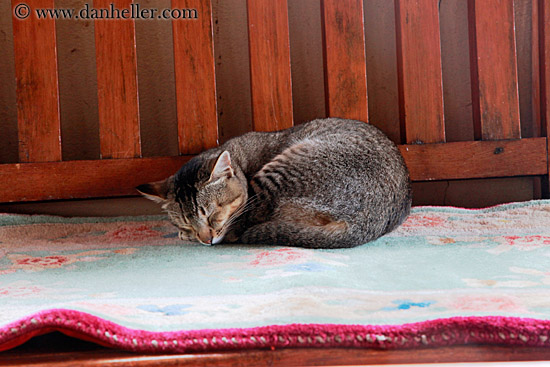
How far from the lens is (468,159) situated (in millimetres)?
1756

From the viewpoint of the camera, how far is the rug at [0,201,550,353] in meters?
0.57

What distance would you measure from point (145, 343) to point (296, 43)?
1679 millimetres

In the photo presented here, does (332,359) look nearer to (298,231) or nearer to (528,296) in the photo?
(528,296)

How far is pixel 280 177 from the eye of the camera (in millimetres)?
1376

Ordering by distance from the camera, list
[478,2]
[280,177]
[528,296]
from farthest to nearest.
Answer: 1. [478,2]
2. [280,177]
3. [528,296]

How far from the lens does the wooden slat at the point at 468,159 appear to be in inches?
68.9

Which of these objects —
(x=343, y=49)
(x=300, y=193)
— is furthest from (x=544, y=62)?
(x=300, y=193)

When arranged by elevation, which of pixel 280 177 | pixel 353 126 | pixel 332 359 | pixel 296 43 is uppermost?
pixel 296 43

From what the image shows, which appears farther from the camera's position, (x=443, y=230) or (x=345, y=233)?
(x=443, y=230)

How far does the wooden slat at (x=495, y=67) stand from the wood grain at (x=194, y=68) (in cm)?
106

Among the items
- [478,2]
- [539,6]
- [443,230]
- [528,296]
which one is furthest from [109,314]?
[539,6]

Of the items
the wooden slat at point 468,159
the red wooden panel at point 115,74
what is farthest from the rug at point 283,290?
the red wooden panel at point 115,74

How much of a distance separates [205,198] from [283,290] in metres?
0.68

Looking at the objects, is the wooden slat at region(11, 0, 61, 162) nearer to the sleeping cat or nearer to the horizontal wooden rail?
the horizontal wooden rail
